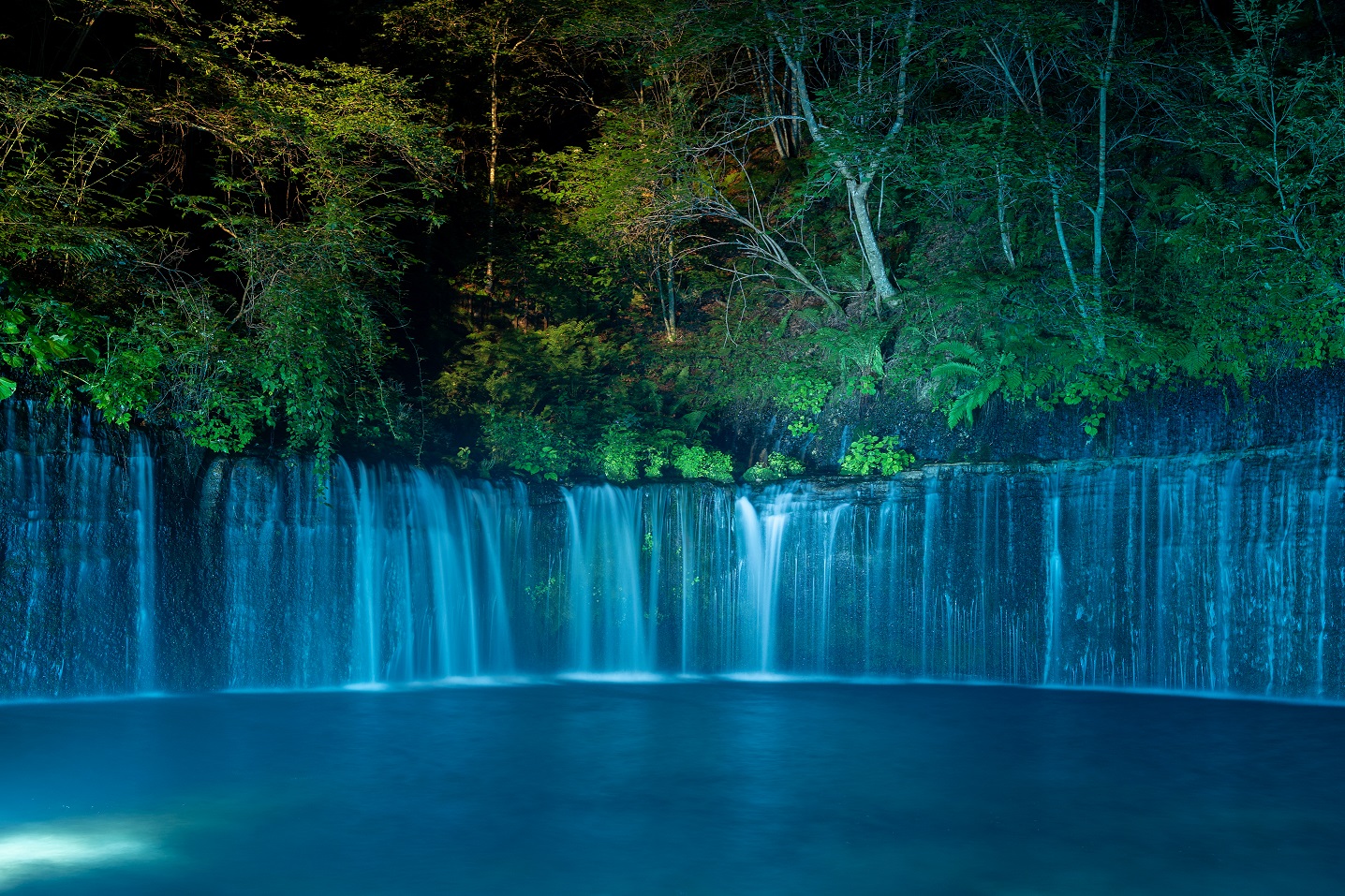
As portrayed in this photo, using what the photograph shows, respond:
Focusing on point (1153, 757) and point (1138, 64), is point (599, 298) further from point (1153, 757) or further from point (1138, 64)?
point (1153, 757)

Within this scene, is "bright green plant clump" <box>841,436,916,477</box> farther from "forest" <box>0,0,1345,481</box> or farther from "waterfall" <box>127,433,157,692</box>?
"waterfall" <box>127,433,157,692</box>

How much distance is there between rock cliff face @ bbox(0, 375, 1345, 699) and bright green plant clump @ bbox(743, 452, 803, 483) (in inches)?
27.3

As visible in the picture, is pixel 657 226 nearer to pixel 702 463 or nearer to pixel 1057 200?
pixel 702 463

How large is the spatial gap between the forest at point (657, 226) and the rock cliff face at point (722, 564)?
646 millimetres

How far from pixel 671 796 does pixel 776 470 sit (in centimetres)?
793

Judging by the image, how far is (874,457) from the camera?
14.5 meters

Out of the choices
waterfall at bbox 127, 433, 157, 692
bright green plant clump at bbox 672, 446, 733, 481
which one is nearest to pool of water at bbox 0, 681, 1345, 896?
waterfall at bbox 127, 433, 157, 692

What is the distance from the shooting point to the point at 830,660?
13.9 meters

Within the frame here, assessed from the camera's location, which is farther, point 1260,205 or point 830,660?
point 830,660

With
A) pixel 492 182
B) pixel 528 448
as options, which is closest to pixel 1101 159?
pixel 528 448

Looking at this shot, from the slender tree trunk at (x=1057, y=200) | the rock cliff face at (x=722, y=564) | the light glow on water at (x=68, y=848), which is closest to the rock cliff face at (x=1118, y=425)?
the rock cliff face at (x=722, y=564)

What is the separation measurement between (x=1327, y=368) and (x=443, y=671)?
11.2m

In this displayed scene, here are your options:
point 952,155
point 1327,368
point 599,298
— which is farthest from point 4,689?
point 1327,368

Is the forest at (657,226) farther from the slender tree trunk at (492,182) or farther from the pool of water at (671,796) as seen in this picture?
the pool of water at (671,796)
